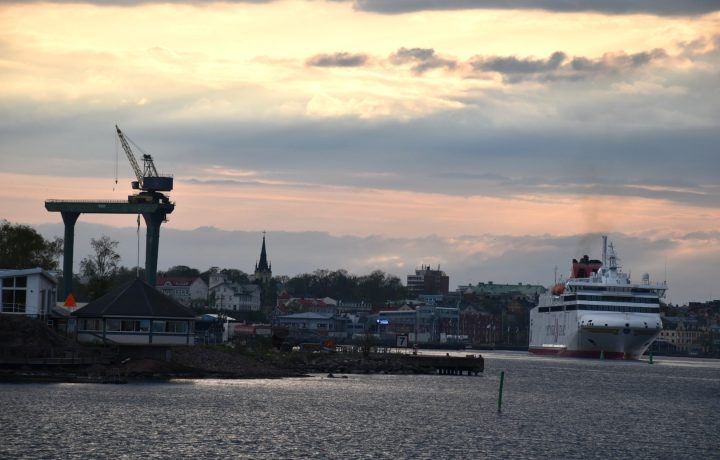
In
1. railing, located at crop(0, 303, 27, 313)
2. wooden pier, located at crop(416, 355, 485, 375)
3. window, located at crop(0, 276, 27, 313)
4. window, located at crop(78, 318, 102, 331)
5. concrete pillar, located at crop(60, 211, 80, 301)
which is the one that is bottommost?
wooden pier, located at crop(416, 355, 485, 375)

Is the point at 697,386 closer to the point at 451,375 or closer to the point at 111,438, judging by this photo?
the point at 451,375

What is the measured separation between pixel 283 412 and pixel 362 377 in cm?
4650

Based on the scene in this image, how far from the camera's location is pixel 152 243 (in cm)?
15662

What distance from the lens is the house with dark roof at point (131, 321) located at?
9538 cm

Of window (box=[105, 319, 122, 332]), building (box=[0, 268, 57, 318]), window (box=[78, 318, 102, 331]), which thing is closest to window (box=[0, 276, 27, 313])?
building (box=[0, 268, 57, 318])

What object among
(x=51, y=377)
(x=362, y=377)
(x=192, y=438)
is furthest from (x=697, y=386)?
(x=192, y=438)

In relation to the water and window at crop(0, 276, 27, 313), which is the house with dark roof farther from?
window at crop(0, 276, 27, 313)

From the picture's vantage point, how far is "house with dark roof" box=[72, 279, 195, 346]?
95375mm

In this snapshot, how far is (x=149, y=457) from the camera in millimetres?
53156

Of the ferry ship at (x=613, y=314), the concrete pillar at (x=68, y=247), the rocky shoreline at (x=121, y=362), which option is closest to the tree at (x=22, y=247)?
the concrete pillar at (x=68, y=247)

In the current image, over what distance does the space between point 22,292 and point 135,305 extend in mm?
9430

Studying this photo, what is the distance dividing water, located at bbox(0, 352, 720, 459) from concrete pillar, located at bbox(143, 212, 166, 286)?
50.7 metres

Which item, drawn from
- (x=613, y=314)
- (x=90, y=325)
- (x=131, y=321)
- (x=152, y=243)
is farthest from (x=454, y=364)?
(x=613, y=314)

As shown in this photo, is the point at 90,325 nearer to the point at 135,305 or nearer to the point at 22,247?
the point at 135,305
